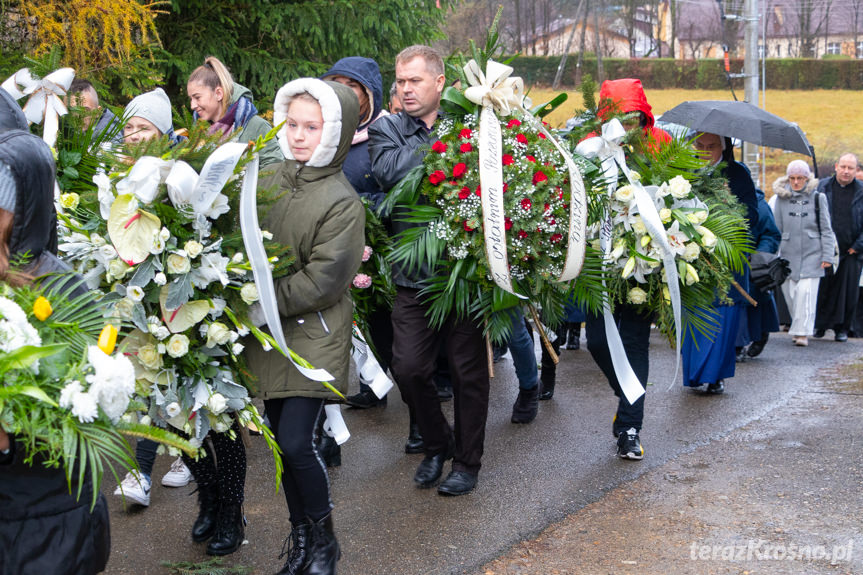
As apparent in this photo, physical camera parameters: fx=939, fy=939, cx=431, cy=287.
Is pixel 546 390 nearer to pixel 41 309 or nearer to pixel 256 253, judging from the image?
pixel 256 253

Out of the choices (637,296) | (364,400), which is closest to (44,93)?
(364,400)

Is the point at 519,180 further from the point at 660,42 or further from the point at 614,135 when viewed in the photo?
the point at 660,42

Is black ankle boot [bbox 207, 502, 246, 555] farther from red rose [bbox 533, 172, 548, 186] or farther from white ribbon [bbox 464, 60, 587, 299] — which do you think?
red rose [bbox 533, 172, 548, 186]

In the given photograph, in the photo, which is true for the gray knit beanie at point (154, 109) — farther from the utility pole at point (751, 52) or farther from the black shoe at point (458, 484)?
the utility pole at point (751, 52)

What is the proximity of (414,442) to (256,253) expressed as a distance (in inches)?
105

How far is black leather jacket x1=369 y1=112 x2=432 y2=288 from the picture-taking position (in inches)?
194

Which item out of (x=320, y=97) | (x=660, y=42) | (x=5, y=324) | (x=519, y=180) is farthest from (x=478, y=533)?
(x=660, y=42)

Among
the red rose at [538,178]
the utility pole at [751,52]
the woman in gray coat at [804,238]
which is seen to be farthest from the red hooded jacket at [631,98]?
the utility pole at [751,52]

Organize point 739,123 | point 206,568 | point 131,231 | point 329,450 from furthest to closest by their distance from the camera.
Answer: point 739,123 < point 329,450 < point 206,568 < point 131,231

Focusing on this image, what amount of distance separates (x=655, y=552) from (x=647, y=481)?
3.38 feet

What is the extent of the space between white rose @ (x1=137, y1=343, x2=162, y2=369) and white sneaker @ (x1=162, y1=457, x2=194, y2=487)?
5.90 feet

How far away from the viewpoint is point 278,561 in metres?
4.21

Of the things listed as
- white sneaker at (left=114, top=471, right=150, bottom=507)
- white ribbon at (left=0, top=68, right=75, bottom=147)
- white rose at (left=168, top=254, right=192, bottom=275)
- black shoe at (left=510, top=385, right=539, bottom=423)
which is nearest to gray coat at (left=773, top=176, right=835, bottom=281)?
black shoe at (left=510, top=385, right=539, bottom=423)

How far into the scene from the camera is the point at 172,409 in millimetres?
3564
